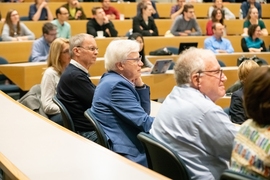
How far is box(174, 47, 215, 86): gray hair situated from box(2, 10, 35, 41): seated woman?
16.7ft

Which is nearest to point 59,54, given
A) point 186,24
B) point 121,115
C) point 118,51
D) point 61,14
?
point 118,51

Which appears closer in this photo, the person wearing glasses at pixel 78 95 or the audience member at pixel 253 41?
the person wearing glasses at pixel 78 95

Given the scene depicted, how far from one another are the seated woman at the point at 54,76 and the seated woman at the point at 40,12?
14.4ft

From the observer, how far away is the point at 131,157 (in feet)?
9.32

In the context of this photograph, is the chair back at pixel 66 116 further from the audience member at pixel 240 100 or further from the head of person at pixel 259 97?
the head of person at pixel 259 97

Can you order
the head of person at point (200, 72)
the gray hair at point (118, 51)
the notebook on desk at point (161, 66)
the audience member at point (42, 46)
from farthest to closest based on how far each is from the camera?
the audience member at point (42, 46), the notebook on desk at point (161, 66), the gray hair at point (118, 51), the head of person at point (200, 72)

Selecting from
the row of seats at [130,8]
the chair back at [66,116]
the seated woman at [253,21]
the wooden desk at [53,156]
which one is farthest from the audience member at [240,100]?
the row of seats at [130,8]

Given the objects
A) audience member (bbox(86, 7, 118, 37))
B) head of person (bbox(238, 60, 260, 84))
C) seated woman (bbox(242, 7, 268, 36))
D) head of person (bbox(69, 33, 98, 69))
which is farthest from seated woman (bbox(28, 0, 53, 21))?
head of person (bbox(238, 60, 260, 84))

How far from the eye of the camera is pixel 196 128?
226 cm

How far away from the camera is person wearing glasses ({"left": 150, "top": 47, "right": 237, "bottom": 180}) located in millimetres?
2234

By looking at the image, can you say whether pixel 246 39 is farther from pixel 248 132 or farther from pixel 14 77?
pixel 248 132

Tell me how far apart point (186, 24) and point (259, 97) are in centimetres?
703

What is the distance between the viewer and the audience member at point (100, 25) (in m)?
7.79

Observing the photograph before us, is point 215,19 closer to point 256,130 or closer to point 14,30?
point 14,30
